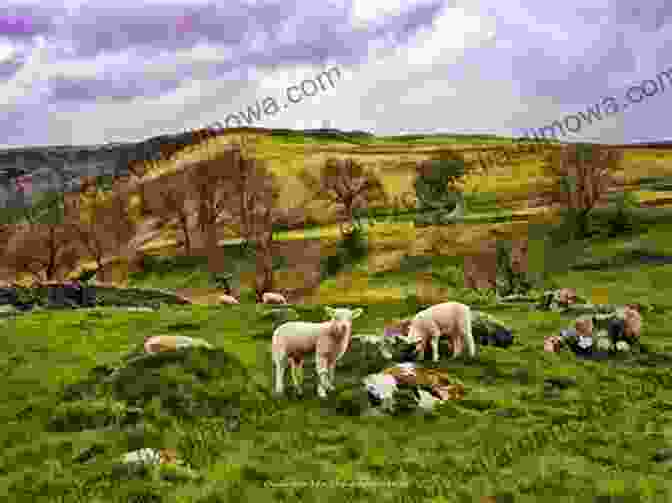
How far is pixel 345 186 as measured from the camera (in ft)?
330

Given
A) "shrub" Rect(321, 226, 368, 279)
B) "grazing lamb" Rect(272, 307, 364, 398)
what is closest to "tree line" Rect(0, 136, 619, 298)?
"shrub" Rect(321, 226, 368, 279)

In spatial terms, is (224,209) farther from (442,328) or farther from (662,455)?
(662,455)

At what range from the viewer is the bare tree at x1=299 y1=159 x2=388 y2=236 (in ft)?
326

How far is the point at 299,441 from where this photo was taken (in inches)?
563

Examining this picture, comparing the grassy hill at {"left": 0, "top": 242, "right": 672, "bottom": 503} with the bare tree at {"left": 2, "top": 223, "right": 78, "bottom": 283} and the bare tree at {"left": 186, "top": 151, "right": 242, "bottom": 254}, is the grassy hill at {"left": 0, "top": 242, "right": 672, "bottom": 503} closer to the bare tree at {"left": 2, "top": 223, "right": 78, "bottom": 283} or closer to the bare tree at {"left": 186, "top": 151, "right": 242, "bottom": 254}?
the bare tree at {"left": 2, "top": 223, "right": 78, "bottom": 283}

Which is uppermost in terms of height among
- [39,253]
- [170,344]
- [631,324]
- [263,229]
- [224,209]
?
[224,209]

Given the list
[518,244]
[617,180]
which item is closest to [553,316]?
[518,244]

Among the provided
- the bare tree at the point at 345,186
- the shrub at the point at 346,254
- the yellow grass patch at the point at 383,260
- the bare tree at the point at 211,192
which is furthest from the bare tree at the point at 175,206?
the yellow grass patch at the point at 383,260

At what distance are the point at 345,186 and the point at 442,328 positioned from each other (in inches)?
3171

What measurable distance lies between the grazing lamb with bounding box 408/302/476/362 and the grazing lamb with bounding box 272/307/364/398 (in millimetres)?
3765

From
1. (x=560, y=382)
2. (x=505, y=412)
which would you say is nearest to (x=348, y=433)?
(x=505, y=412)

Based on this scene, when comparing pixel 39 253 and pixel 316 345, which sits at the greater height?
pixel 316 345

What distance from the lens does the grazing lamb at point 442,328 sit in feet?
68.3

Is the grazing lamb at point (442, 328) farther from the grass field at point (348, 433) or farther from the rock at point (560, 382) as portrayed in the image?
the rock at point (560, 382)
